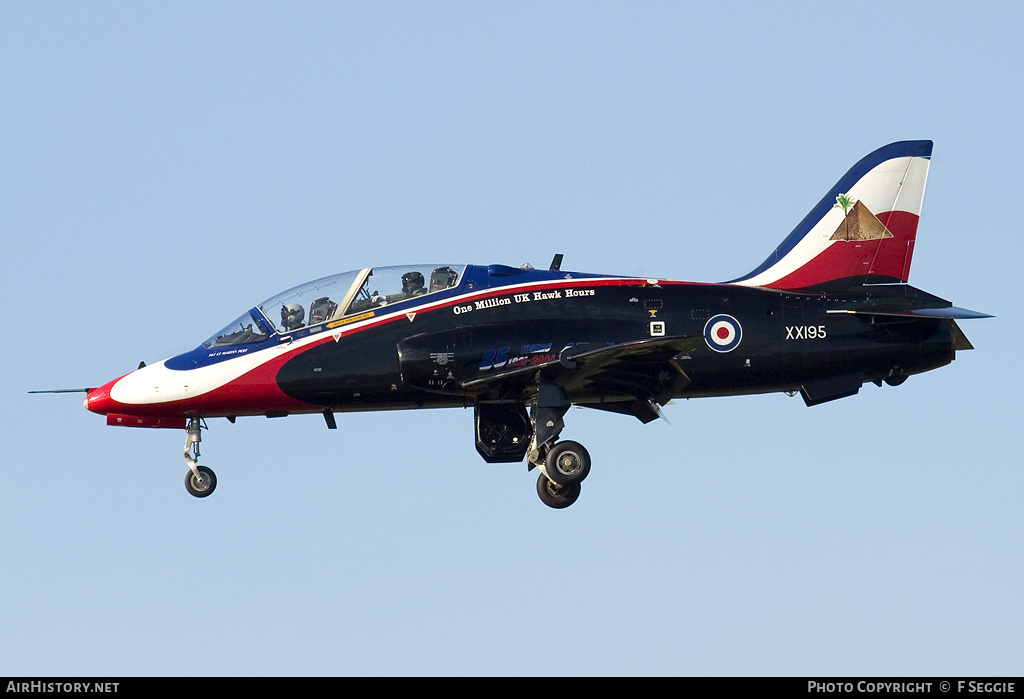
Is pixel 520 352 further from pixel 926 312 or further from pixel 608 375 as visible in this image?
pixel 926 312

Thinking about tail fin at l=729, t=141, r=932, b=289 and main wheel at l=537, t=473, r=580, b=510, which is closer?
main wheel at l=537, t=473, r=580, b=510

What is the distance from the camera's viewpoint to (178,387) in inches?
1169

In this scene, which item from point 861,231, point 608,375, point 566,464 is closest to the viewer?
point 566,464

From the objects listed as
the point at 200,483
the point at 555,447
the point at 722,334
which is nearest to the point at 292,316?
the point at 200,483

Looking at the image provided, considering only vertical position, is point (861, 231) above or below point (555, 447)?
above

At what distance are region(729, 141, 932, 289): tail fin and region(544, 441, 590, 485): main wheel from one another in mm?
5496

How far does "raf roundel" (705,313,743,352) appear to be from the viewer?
29703mm

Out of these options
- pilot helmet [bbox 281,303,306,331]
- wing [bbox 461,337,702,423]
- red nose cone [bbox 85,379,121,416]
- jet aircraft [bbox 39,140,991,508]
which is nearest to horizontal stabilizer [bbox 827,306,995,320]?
jet aircraft [bbox 39,140,991,508]

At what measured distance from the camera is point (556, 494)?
2994cm

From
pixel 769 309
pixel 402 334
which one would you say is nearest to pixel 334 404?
pixel 402 334

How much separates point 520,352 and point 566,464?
2.43 metres

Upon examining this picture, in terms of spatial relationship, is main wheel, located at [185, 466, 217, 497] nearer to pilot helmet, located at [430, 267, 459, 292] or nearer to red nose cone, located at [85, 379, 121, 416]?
red nose cone, located at [85, 379, 121, 416]

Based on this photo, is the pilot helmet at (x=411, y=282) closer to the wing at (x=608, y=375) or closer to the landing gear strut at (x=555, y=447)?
the wing at (x=608, y=375)
